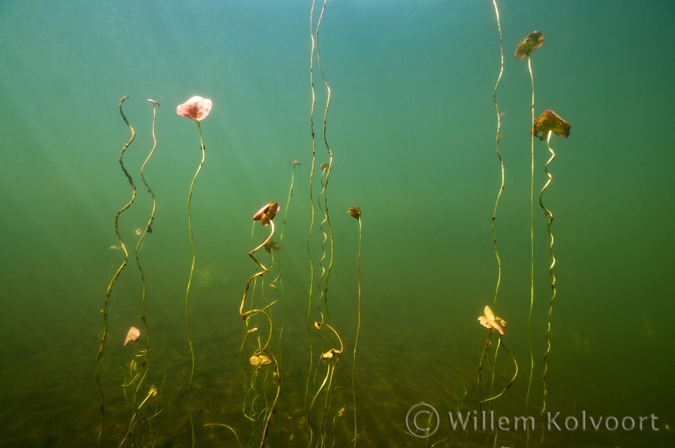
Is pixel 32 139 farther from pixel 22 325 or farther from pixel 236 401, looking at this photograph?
pixel 236 401

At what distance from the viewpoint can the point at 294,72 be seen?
12.2 metres

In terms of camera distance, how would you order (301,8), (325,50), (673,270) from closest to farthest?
1. (301,8)
2. (325,50)
3. (673,270)

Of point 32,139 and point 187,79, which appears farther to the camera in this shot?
point 32,139

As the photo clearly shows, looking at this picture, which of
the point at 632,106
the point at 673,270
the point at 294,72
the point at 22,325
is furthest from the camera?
the point at 673,270

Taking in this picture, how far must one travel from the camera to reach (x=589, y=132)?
679 inches

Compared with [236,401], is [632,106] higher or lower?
lower

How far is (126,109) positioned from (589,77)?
1049 inches

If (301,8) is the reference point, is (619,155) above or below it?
below

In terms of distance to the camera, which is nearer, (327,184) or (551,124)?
(551,124)

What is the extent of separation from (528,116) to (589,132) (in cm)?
569

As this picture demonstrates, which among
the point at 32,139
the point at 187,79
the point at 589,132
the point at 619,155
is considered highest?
the point at 32,139

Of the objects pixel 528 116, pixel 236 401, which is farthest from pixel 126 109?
pixel 528 116

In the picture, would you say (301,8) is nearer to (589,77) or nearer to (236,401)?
(236,401)

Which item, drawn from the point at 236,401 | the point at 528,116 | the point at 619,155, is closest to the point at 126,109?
the point at 236,401
